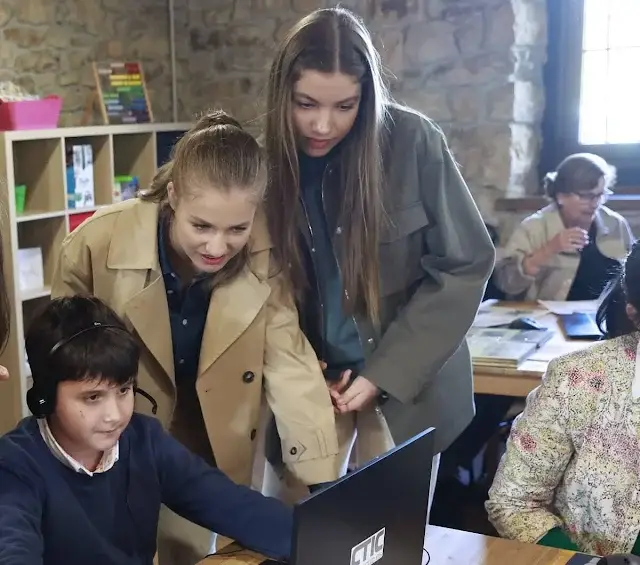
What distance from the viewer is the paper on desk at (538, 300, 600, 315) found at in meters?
3.21

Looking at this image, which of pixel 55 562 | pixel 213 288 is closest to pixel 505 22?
pixel 213 288

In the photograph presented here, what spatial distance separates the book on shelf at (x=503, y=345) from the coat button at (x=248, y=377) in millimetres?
1006

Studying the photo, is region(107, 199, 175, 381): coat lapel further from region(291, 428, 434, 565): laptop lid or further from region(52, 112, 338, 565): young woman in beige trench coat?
region(291, 428, 434, 565): laptop lid

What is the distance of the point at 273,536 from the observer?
1.44 m

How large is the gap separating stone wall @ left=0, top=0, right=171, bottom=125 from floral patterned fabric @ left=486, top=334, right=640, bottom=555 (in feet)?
9.79

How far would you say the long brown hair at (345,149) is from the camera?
5.59 ft

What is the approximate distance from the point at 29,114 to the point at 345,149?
6.97 ft

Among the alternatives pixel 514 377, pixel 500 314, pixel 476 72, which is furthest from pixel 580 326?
pixel 476 72

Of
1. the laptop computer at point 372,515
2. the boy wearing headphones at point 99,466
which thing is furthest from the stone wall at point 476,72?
the laptop computer at point 372,515

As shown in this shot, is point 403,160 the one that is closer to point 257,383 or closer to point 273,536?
point 257,383

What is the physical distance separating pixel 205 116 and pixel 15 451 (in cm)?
71

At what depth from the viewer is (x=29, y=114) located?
356 cm

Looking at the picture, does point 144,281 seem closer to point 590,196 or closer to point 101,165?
point 590,196

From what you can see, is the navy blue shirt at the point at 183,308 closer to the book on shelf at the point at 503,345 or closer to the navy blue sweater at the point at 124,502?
the navy blue sweater at the point at 124,502
